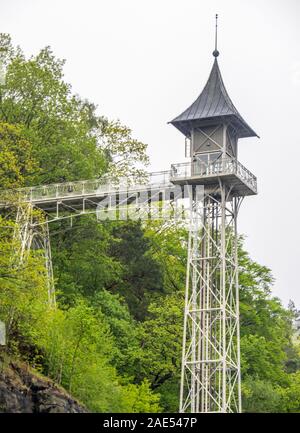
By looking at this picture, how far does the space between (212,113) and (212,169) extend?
2.39 meters

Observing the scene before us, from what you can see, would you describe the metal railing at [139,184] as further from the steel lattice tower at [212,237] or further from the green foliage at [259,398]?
the green foliage at [259,398]

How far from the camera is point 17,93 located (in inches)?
2153

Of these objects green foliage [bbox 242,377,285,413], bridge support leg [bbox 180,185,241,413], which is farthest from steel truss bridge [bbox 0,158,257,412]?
green foliage [bbox 242,377,285,413]

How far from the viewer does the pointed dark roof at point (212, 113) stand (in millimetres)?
44312

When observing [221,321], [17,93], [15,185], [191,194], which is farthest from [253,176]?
[17,93]

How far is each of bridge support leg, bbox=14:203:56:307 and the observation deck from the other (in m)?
5.74

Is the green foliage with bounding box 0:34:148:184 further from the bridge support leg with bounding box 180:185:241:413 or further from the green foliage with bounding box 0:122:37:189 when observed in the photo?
the bridge support leg with bounding box 180:185:241:413

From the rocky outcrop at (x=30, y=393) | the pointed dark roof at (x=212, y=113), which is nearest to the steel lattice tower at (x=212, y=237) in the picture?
the pointed dark roof at (x=212, y=113)

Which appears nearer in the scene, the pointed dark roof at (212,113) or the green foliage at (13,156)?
the pointed dark roof at (212,113)

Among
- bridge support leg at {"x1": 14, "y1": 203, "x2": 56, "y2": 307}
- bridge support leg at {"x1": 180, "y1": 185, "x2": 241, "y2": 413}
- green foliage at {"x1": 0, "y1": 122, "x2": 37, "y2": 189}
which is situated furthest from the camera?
green foliage at {"x1": 0, "y1": 122, "x2": 37, "y2": 189}

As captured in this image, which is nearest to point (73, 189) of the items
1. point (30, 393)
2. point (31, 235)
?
point (31, 235)

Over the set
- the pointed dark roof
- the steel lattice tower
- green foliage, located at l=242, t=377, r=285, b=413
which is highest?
the pointed dark roof

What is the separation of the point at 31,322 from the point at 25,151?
1141 cm

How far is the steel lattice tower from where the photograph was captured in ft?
138
